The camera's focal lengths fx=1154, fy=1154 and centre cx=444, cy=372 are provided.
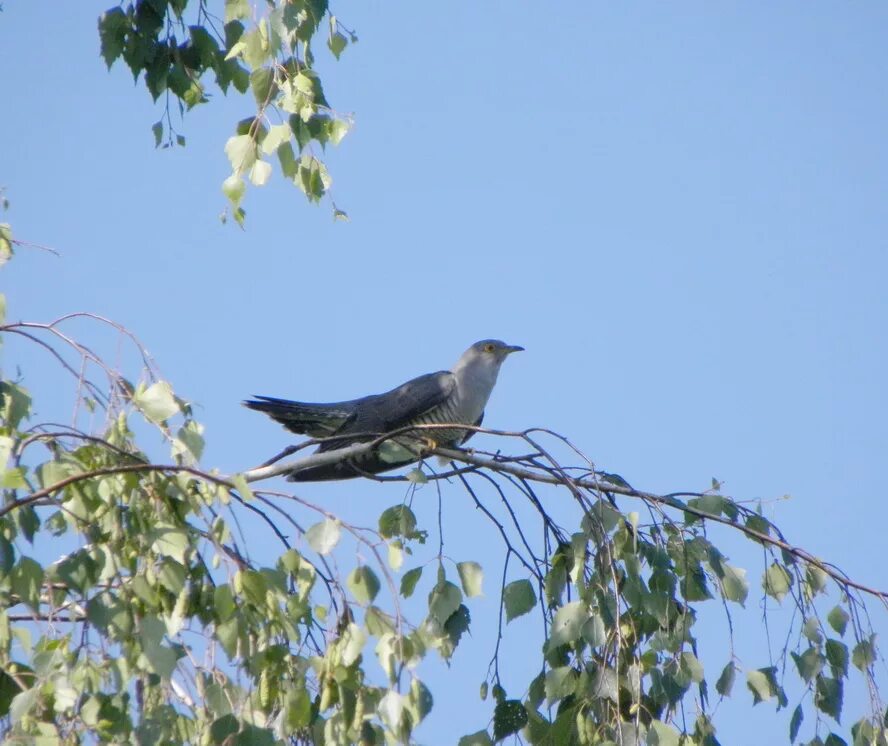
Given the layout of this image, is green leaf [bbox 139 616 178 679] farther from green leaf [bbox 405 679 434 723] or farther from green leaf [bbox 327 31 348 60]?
green leaf [bbox 327 31 348 60]

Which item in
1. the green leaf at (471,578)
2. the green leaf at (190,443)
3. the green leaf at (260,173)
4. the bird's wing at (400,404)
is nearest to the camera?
the green leaf at (190,443)

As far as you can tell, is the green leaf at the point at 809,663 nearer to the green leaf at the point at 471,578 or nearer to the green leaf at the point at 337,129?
the green leaf at the point at 471,578

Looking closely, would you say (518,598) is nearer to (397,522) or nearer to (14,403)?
(397,522)

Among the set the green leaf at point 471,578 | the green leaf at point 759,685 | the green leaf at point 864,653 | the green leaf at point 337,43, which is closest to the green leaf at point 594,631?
the green leaf at point 471,578

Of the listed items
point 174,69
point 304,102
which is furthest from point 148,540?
point 174,69

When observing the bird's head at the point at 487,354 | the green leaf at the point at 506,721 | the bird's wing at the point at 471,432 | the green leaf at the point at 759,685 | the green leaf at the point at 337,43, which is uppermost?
the bird's head at the point at 487,354

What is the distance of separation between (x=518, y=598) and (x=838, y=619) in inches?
31.4

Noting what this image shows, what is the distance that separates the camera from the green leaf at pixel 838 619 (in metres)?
2.65

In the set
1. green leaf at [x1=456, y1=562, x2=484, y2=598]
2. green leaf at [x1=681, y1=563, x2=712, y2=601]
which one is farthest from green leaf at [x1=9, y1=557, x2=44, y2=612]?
green leaf at [x1=681, y1=563, x2=712, y2=601]

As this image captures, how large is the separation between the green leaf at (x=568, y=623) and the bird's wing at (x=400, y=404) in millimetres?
3742

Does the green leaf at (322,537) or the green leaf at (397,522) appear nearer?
the green leaf at (322,537)

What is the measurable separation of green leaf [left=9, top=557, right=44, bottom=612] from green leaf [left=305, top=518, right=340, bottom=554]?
1.50 feet

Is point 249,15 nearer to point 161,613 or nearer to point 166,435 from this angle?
point 166,435

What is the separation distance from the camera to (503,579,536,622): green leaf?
7.86 feet
